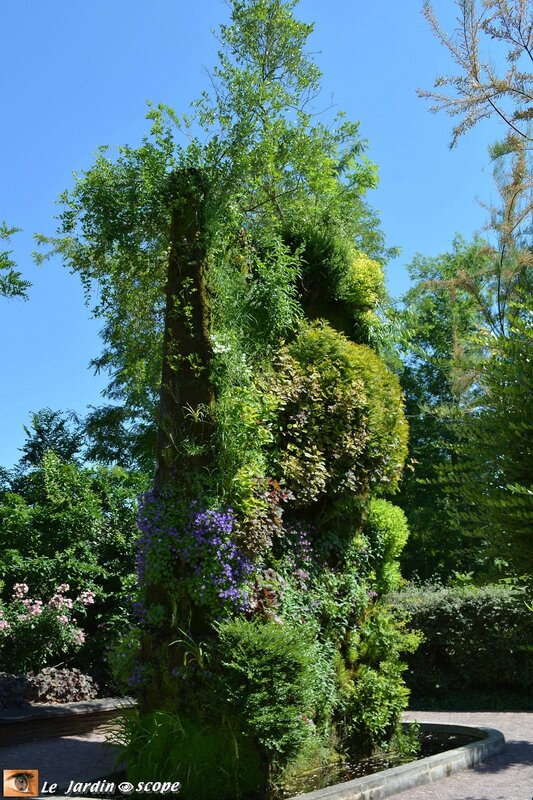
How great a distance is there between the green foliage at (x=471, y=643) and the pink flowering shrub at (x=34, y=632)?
20.6ft

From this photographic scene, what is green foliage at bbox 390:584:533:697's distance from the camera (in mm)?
14203

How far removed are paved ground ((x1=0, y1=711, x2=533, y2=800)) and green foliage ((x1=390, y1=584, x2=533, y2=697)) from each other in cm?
323

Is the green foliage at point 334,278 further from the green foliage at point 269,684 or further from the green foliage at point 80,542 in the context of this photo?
the green foliage at point 80,542

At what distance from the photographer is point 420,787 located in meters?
7.82

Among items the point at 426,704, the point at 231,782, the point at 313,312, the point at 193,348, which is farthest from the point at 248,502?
the point at 426,704

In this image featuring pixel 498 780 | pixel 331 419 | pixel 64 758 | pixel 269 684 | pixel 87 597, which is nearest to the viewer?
pixel 269 684

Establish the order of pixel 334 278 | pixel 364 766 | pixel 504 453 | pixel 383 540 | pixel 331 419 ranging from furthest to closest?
pixel 334 278 → pixel 383 540 → pixel 331 419 → pixel 364 766 → pixel 504 453

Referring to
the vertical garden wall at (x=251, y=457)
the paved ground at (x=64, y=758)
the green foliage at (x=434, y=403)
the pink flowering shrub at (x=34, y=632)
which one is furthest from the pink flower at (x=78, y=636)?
the green foliage at (x=434, y=403)

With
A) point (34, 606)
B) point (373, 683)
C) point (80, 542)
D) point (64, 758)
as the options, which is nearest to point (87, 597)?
point (34, 606)

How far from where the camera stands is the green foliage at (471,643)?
46.6 feet

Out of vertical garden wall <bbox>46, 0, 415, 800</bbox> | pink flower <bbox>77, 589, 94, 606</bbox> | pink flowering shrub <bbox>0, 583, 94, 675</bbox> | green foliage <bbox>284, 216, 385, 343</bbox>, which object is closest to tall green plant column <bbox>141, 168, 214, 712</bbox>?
vertical garden wall <bbox>46, 0, 415, 800</bbox>

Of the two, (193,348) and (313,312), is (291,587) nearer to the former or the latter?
(193,348)

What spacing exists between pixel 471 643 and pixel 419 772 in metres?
6.90

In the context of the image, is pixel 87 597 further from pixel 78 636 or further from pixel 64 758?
pixel 64 758
